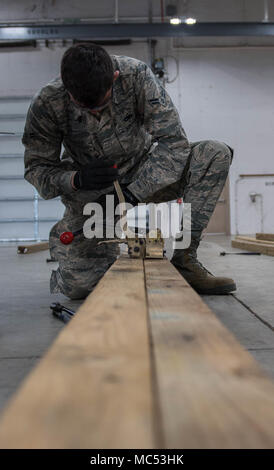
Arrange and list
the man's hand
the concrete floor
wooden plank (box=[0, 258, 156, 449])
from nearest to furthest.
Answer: wooden plank (box=[0, 258, 156, 449]), the concrete floor, the man's hand

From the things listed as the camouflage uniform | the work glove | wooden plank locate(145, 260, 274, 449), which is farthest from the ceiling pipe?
wooden plank locate(145, 260, 274, 449)

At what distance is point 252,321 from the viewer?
5.49 ft

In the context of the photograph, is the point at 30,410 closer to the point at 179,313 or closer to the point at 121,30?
the point at 179,313

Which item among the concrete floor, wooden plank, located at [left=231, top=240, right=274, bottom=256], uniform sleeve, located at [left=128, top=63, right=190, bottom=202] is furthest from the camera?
wooden plank, located at [left=231, top=240, right=274, bottom=256]

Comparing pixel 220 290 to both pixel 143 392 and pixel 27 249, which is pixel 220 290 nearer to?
pixel 143 392

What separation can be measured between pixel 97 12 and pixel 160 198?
24.8 ft

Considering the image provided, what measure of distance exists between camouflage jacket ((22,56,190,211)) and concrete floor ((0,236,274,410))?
1.88 feet

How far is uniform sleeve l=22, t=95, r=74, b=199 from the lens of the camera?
6.97 feet

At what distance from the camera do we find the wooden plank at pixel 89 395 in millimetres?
416

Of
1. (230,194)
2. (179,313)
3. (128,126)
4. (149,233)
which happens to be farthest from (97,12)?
(179,313)

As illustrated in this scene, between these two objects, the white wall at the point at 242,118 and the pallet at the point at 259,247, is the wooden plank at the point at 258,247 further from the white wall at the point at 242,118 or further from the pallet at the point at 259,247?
the white wall at the point at 242,118

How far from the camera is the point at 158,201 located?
2381 mm

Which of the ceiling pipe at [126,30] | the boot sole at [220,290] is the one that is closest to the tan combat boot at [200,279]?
the boot sole at [220,290]

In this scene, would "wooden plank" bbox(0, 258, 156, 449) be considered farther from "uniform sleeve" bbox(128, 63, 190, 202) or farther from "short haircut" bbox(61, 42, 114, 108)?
"uniform sleeve" bbox(128, 63, 190, 202)
